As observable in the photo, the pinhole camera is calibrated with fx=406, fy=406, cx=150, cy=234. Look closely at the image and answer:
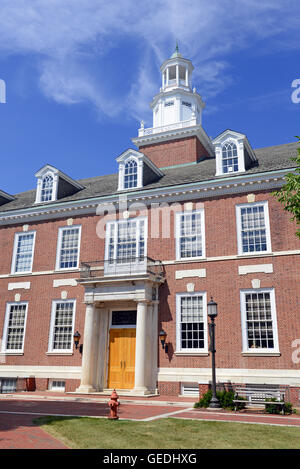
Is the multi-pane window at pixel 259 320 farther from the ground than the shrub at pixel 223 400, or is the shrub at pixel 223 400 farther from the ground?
the multi-pane window at pixel 259 320

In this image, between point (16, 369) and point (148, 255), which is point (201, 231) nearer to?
point (148, 255)

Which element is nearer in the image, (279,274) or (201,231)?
(279,274)

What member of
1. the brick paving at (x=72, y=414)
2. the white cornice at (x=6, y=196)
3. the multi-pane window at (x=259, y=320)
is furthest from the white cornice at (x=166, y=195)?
the brick paving at (x=72, y=414)

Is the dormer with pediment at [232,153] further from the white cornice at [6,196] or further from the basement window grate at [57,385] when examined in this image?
the white cornice at [6,196]

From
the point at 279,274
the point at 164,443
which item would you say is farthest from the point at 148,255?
the point at 164,443

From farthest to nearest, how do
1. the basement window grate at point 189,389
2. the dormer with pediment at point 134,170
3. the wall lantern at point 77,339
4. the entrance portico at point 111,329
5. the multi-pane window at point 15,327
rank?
the dormer with pediment at point 134,170, the multi-pane window at point 15,327, the wall lantern at point 77,339, the entrance portico at point 111,329, the basement window grate at point 189,389

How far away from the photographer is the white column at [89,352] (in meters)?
19.7

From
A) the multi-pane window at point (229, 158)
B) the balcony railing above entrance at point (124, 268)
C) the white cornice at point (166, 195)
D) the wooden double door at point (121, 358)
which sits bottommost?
the wooden double door at point (121, 358)

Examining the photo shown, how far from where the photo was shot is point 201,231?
20844mm

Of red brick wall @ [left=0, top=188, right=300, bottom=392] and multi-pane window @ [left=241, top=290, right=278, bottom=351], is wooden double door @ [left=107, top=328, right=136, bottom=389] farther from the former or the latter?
multi-pane window @ [left=241, top=290, right=278, bottom=351]

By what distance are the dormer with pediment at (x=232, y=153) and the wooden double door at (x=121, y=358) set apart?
9796 millimetres

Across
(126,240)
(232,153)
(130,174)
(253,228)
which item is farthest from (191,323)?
(130,174)

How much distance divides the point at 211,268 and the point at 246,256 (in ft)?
5.92
